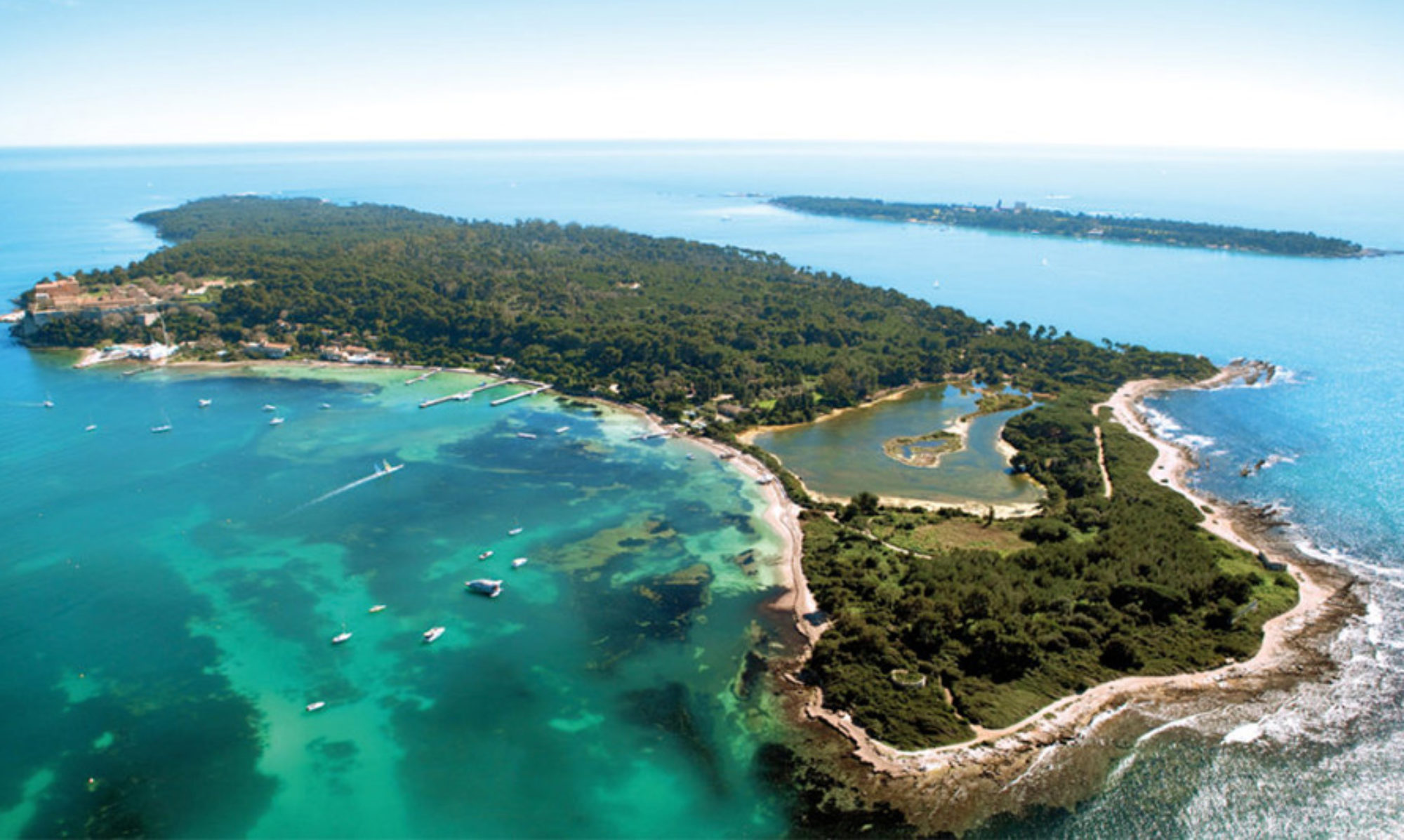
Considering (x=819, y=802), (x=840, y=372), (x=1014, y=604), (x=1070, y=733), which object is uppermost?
(x=840, y=372)

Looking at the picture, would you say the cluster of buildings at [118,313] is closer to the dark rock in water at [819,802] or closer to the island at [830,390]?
the island at [830,390]

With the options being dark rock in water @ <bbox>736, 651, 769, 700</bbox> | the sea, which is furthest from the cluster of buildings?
dark rock in water @ <bbox>736, 651, 769, 700</bbox>

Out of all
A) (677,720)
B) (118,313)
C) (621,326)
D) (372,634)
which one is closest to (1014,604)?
(677,720)

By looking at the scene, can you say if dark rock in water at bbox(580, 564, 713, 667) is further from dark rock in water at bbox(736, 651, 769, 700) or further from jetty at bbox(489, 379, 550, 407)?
jetty at bbox(489, 379, 550, 407)

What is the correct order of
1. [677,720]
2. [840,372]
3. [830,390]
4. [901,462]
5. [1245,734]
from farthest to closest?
[840,372] < [830,390] < [901,462] < [677,720] < [1245,734]

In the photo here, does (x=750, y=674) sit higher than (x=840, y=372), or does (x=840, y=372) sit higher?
(x=840, y=372)

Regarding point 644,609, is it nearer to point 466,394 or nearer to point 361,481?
point 361,481

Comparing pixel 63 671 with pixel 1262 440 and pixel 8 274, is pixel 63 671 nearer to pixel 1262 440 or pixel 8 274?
pixel 1262 440
